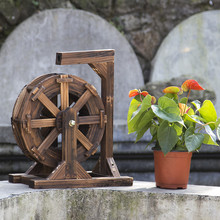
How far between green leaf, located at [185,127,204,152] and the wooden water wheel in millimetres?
338

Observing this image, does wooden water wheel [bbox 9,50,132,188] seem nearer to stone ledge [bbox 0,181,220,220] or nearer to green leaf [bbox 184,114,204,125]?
stone ledge [bbox 0,181,220,220]

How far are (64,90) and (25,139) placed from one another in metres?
0.27

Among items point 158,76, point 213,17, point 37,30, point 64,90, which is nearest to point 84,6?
point 37,30

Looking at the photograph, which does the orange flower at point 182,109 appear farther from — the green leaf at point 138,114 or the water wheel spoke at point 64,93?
the water wheel spoke at point 64,93

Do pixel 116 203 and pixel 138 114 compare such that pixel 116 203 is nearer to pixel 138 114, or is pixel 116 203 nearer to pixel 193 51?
pixel 138 114

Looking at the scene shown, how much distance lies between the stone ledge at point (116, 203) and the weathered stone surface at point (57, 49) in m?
2.08

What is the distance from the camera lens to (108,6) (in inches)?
181

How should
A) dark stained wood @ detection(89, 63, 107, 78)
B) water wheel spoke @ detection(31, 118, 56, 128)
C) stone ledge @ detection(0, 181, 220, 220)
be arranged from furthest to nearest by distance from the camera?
dark stained wood @ detection(89, 63, 107, 78), water wheel spoke @ detection(31, 118, 56, 128), stone ledge @ detection(0, 181, 220, 220)

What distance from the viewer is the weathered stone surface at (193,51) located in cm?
463

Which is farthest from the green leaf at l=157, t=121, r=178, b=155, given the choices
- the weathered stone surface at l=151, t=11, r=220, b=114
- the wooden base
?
the weathered stone surface at l=151, t=11, r=220, b=114

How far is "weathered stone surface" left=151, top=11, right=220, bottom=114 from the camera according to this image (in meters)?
4.63

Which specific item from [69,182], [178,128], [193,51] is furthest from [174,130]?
[193,51]

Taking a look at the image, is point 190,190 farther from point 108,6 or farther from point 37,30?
point 108,6

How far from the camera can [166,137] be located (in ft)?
6.60
